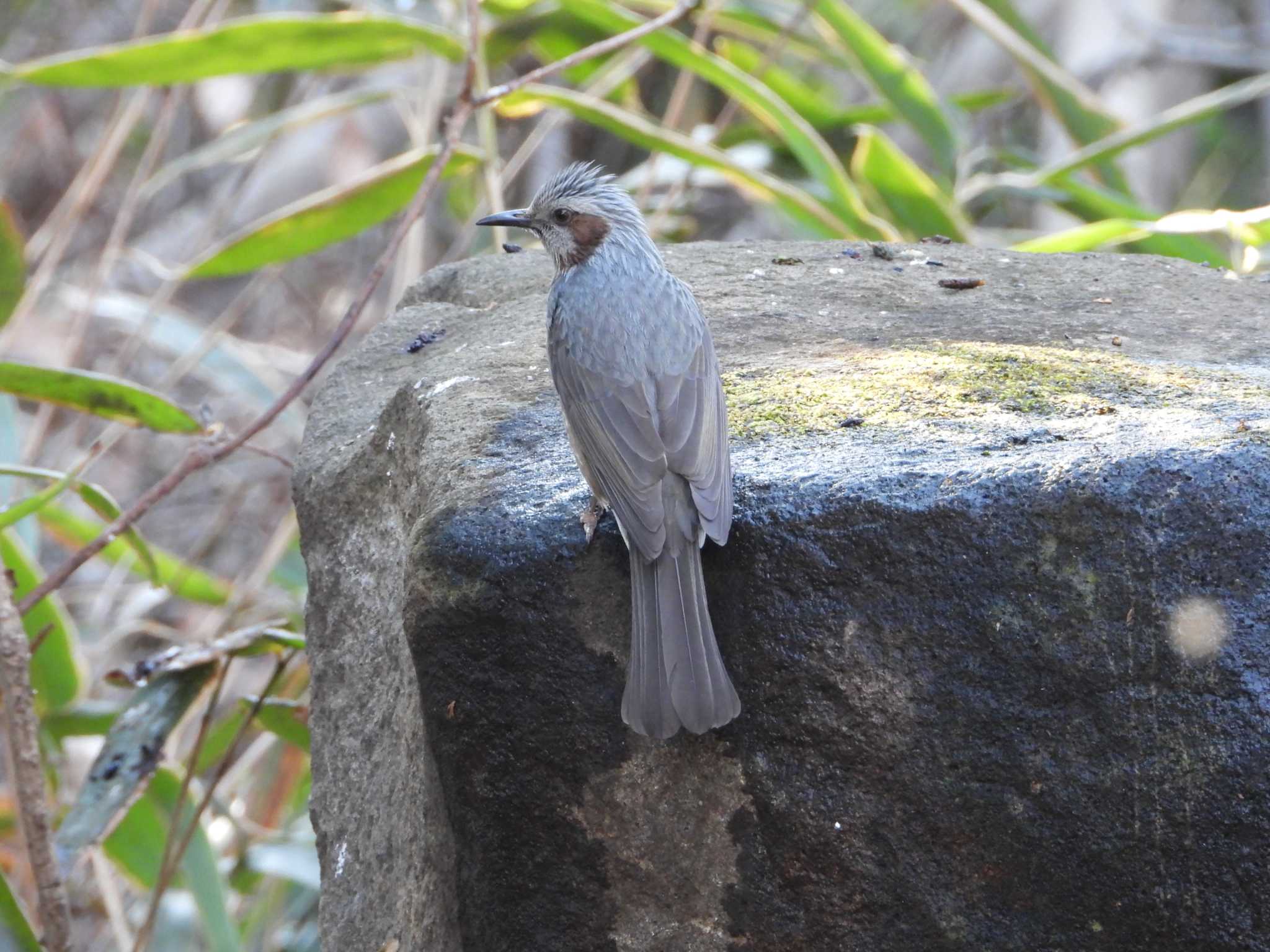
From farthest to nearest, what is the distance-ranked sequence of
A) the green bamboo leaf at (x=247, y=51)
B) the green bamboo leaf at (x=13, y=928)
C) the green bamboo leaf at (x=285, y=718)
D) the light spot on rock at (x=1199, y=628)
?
A: 1. the green bamboo leaf at (x=247, y=51)
2. the green bamboo leaf at (x=285, y=718)
3. the green bamboo leaf at (x=13, y=928)
4. the light spot on rock at (x=1199, y=628)

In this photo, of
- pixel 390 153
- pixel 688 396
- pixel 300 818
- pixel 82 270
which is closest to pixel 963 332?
pixel 688 396

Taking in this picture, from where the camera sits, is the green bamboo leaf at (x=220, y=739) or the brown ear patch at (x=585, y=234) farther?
the green bamboo leaf at (x=220, y=739)

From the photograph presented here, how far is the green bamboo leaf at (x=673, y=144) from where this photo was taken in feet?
15.9

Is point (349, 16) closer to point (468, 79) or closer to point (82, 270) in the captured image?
point (468, 79)

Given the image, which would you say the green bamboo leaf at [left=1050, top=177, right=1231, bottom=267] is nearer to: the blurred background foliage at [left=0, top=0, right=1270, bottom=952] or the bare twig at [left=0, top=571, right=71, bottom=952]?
the blurred background foliage at [left=0, top=0, right=1270, bottom=952]

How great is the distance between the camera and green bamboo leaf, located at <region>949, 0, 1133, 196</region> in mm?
5352

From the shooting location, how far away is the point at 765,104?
5156mm

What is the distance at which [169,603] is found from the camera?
8.23m

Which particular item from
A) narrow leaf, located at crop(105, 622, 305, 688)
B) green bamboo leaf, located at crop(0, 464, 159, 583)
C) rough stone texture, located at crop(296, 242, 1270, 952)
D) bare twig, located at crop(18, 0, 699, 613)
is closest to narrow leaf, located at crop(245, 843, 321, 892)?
narrow leaf, located at crop(105, 622, 305, 688)

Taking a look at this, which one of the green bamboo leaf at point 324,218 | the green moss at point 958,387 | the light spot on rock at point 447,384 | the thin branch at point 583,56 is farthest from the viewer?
the green bamboo leaf at point 324,218

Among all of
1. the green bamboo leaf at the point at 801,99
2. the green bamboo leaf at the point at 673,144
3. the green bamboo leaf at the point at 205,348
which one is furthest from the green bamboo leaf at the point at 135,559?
the green bamboo leaf at the point at 801,99

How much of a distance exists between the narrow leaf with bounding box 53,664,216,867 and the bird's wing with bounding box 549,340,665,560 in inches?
60.0

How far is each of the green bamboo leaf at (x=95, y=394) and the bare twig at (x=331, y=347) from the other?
0.43 ft

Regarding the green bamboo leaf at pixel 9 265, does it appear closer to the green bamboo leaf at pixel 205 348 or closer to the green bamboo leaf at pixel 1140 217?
the green bamboo leaf at pixel 205 348
